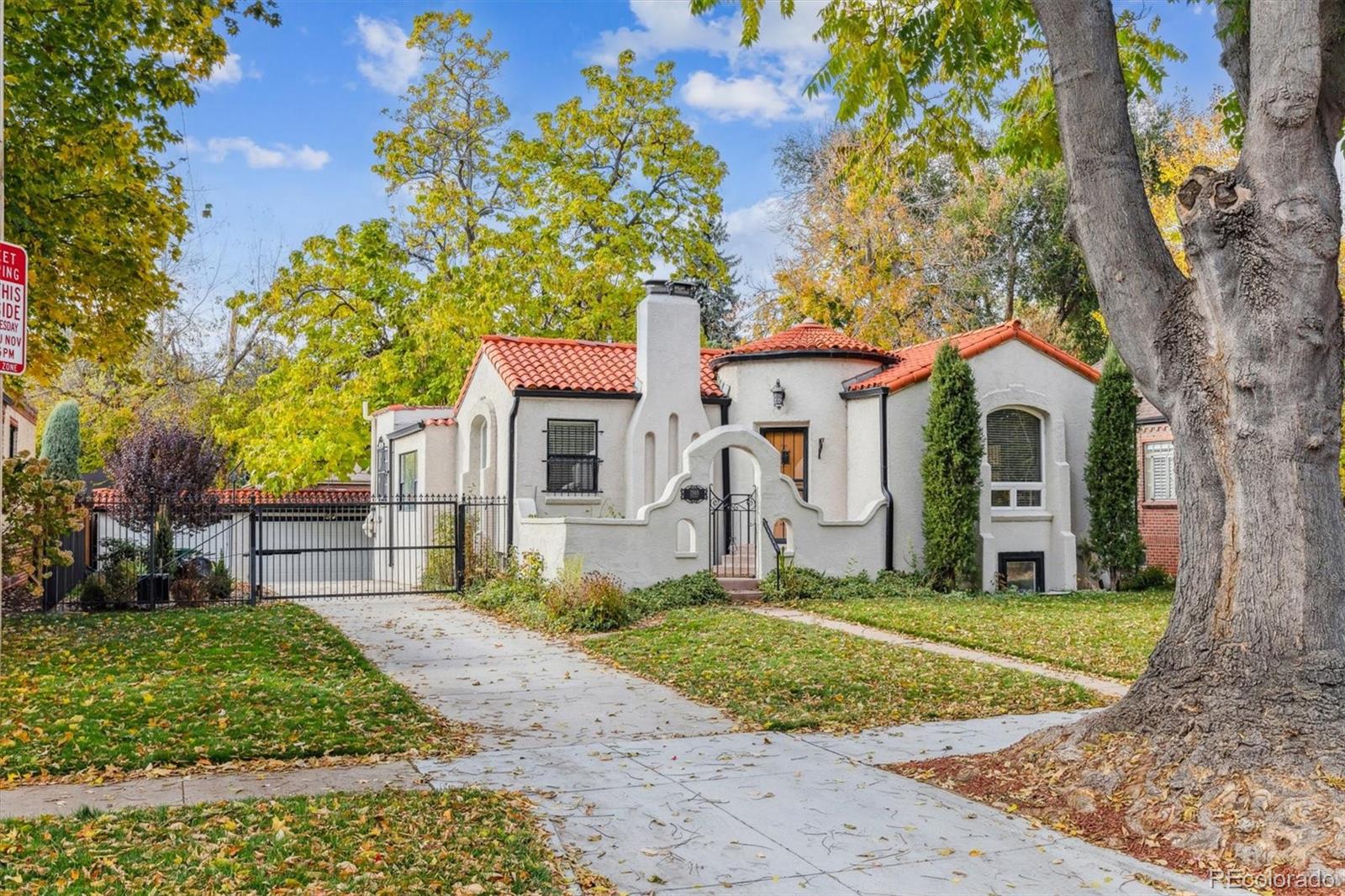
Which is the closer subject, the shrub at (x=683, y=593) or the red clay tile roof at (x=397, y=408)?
the shrub at (x=683, y=593)

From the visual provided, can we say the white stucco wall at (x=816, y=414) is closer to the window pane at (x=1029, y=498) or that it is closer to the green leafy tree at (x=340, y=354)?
the window pane at (x=1029, y=498)

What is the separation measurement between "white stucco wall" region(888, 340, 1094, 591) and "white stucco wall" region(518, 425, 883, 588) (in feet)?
2.75

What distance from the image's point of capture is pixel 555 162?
28.0m

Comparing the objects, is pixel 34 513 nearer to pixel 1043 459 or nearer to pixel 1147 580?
pixel 1043 459

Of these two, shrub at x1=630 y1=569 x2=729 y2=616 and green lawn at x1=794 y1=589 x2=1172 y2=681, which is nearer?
green lawn at x1=794 y1=589 x2=1172 y2=681

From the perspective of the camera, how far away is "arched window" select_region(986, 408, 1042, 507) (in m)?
19.5

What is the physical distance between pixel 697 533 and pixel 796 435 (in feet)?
11.4

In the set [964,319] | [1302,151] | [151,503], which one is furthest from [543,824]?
[964,319]

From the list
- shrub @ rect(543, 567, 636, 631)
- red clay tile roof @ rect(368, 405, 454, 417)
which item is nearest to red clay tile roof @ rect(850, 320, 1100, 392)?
shrub @ rect(543, 567, 636, 631)

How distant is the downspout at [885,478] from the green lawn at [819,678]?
5145 millimetres

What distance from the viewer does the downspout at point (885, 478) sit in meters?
18.5

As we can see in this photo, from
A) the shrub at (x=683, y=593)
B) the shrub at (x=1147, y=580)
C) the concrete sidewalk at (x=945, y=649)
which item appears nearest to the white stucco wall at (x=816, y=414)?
the shrub at (x=683, y=593)

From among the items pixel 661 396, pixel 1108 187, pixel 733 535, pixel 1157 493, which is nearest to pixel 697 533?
pixel 733 535

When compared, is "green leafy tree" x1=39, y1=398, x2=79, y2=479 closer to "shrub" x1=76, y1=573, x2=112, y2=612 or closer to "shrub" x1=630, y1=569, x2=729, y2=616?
"shrub" x1=76, y1=573, x2=112, y2=612
